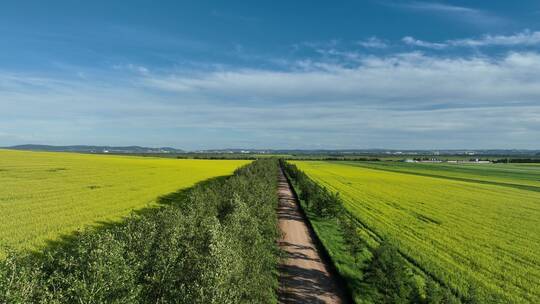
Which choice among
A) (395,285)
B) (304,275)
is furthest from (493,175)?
(395,285)

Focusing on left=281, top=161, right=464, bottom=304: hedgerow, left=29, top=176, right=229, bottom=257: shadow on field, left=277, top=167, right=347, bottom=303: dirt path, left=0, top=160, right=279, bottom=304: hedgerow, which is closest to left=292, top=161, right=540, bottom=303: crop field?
left=281, top=161, right=464, bottom=304: hedgerow

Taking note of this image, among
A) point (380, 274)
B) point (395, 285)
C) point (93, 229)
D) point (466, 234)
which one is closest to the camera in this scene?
point (395, 285)

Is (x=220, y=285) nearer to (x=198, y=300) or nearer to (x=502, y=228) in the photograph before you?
(x=198, y=300)

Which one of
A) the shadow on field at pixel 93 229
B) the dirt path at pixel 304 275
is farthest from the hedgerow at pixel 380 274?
the shadow on field at pixel 93 229

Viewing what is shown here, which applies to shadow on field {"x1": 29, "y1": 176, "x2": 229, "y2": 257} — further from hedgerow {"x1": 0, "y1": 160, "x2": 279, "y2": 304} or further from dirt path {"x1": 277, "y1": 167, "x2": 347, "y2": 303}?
dirt path {"x1": 277, "y1": 167, "x2": 347, "y2": 303}

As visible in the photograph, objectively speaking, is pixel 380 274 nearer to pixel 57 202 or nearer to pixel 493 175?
pixel 57 202

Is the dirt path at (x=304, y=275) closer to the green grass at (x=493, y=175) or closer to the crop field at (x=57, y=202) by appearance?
the crop field at (x=57, y=202)

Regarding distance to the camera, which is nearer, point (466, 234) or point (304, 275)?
point (304, 275)

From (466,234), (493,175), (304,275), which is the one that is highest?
(493,175)

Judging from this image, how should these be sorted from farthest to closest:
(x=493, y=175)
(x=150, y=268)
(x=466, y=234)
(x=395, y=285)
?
(x=493, y=175), (x=466, y=234), (x=395, y=285), (x=150, y=268)
